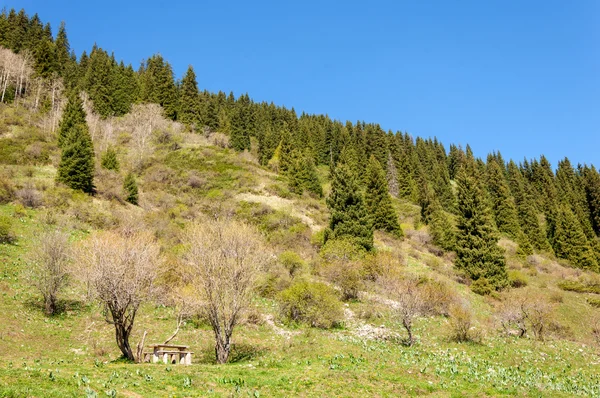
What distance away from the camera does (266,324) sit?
2595cm

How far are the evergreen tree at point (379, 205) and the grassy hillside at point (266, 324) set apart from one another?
12.4 ft

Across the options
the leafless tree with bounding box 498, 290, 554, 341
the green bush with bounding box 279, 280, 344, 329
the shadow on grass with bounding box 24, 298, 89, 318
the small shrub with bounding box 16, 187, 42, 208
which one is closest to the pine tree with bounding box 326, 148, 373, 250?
the green bush with bounding box 279, 280, 344, 329

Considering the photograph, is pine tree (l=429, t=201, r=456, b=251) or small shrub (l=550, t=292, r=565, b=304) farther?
pine tree (l=429, t=201, r=456, b=251)

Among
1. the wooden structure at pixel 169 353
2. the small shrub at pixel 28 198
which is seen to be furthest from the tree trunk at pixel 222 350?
the small shrub at pixel 28 198

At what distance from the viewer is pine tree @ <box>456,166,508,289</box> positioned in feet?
154

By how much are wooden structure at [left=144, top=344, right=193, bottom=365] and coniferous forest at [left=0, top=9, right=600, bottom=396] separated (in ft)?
4.44

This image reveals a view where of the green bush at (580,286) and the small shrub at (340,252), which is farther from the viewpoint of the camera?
the green bush at (580,286)

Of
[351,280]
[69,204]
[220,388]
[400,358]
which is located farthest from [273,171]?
[220,388]

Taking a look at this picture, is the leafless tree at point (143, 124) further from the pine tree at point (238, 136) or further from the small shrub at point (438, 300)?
the small shrub at point (438, 300)

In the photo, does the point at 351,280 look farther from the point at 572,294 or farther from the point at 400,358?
the point at 572,294

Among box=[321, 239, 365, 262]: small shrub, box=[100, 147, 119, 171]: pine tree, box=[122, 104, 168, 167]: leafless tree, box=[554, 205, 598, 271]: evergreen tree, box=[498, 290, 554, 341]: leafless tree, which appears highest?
box=[122, 104, 168, 167]: leafless tree

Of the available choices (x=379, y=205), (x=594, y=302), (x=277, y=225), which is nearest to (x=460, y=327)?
(x=594, y=302)

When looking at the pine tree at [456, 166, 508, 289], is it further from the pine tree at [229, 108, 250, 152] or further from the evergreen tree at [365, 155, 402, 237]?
the pine tree at [229, 108, 250, 152]

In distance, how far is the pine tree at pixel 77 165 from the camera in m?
48.9
